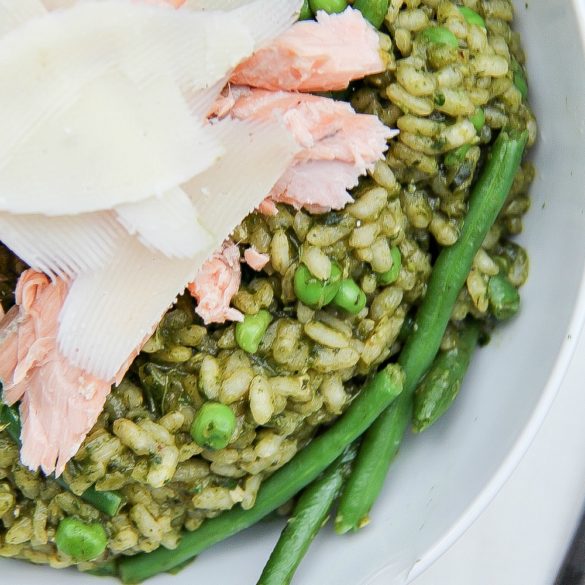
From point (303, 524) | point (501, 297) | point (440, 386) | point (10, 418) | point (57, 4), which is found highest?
point (57, 4)

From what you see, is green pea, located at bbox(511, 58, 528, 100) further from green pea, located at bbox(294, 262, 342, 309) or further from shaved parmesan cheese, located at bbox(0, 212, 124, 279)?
shaved parmesan cheese, located at bbox(0, 212, 124, 279)

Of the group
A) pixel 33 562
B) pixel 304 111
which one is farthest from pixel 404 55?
pixel 33 562

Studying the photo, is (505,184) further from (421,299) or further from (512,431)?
(512,431)

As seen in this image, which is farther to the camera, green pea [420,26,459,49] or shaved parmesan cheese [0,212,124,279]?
green pea [420,26,459,49]

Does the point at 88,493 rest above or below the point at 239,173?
below

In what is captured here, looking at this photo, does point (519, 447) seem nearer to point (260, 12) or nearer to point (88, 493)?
point (88, 493)

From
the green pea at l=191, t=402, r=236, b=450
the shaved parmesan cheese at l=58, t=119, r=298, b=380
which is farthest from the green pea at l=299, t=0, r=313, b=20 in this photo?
the green pea at l=191, t=402, r=236, b=450

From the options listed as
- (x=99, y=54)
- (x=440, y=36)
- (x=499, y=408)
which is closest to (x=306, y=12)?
(x=440, y=36)
